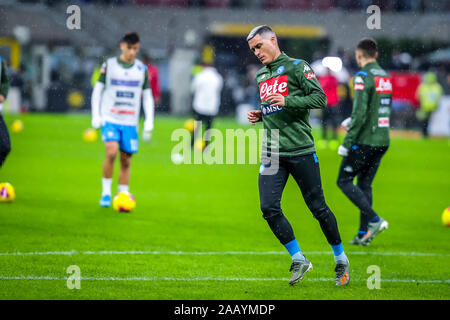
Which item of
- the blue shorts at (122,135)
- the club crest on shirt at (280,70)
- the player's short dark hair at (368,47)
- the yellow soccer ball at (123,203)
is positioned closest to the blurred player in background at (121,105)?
the blue shorts at (122,135)

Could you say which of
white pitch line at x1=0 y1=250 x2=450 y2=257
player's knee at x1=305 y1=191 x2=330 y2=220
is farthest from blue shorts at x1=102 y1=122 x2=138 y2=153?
player's knee at x1=305 y1=191 x2=330 y2=220

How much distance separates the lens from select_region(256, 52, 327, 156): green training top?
6.88m

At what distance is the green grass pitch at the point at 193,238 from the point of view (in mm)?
6891

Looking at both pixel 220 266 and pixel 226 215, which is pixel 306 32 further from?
pixel 220 266

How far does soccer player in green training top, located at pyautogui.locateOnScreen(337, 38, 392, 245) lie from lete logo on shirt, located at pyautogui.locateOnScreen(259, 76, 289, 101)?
2451mm

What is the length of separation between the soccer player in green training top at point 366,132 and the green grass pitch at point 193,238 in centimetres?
39

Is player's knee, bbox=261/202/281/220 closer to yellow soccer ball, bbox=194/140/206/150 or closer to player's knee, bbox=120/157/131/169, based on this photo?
player's knee, bbox=120/157/131/169

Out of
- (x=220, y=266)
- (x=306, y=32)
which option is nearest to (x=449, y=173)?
(x=220, y=266)

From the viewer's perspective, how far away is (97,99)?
11164 millimetres

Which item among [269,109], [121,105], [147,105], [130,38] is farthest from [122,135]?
[269,109]

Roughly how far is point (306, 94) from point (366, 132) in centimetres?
266

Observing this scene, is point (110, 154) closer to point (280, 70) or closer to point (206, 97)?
point (280, 70)

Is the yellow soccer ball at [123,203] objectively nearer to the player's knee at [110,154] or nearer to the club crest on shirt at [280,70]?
the player's knee at [110,154]
